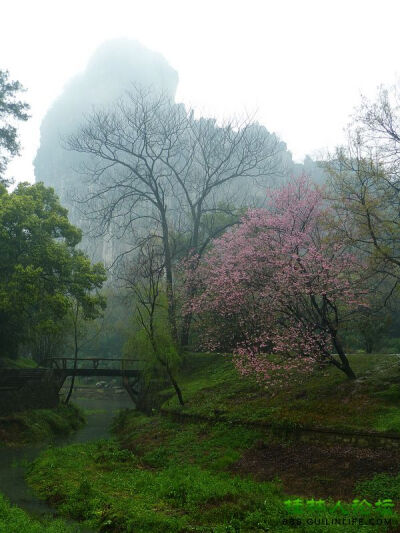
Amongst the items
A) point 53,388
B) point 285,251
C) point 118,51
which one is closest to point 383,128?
point 285,251

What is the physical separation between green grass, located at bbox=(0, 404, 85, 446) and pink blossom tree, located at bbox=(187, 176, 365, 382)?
9.73 meters

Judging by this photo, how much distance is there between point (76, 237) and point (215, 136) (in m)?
12.4

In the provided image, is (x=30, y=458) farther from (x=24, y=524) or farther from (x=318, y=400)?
(x=318, y=400)

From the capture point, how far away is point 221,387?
18781 millimetres

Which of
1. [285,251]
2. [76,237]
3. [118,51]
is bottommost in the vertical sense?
[285,251]

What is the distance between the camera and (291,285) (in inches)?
542

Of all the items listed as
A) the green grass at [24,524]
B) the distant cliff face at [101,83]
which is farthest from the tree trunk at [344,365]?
the distant cliff face at [101,83]

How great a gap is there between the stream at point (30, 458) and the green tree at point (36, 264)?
5.41m

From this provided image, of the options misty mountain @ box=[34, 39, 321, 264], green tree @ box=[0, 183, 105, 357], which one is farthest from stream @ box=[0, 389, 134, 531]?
misty mountain @ box=[34, 39, 321, 264]

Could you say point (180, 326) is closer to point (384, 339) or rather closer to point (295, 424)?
point (384, 339)

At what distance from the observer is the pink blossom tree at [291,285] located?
13508 millimetres

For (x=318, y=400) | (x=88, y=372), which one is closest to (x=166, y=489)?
(x=318, y=400)

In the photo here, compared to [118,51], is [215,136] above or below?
below

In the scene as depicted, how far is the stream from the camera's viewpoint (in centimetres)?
1063
